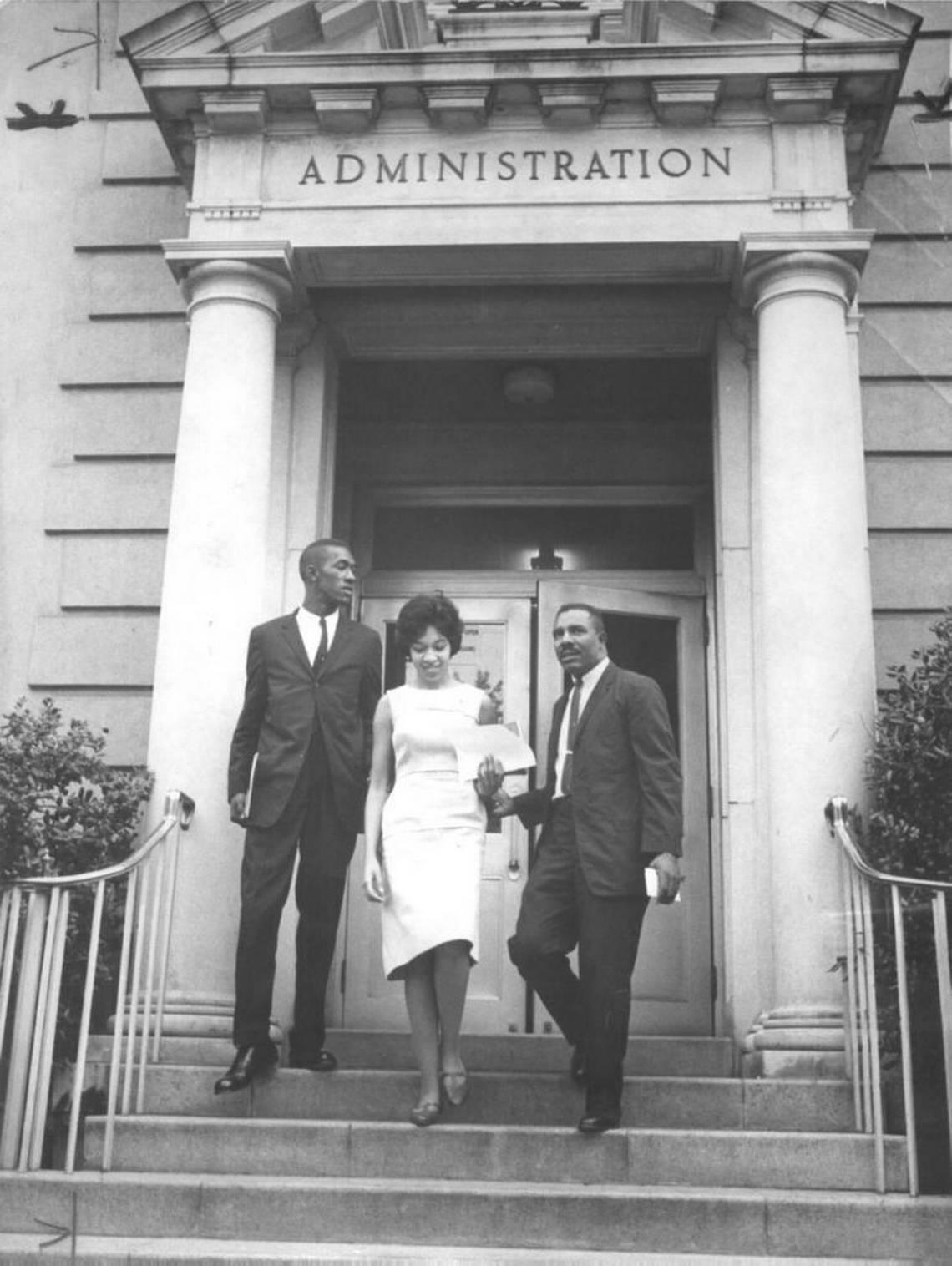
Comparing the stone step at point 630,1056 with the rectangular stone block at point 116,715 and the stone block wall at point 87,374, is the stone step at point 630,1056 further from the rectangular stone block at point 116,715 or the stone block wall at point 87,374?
the stone block wall at point 87,374

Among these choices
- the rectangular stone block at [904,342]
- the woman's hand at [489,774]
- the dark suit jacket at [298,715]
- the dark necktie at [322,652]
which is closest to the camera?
the woman's hand at [489,774]

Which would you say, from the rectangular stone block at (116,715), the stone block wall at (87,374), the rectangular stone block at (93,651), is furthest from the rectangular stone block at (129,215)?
the rectangular stone block at (116,715)

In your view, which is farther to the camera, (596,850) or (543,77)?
(543,77)

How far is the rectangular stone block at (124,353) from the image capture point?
32.3 feet

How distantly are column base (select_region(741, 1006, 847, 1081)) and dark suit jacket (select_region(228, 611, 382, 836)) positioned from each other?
2.04 metres

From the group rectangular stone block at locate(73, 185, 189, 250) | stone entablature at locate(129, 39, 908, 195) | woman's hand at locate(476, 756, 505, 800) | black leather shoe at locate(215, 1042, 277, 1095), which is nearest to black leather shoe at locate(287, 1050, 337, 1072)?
black leather shoe at locate(215, 1042, 277, 1095)

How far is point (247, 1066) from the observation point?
6.71 metres

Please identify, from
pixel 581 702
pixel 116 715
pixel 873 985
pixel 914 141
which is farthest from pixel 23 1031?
pixel 914 141

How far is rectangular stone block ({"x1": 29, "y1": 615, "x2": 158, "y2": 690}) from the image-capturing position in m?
9.38

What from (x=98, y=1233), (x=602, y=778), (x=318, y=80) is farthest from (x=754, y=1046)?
(x=318, y=80)

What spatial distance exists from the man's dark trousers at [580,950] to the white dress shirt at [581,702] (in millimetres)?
113

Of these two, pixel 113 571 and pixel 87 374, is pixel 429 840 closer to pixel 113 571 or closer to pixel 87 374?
pixel 113 571

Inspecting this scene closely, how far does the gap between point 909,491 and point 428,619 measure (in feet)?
12.0

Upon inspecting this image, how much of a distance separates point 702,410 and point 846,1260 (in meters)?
6.28
